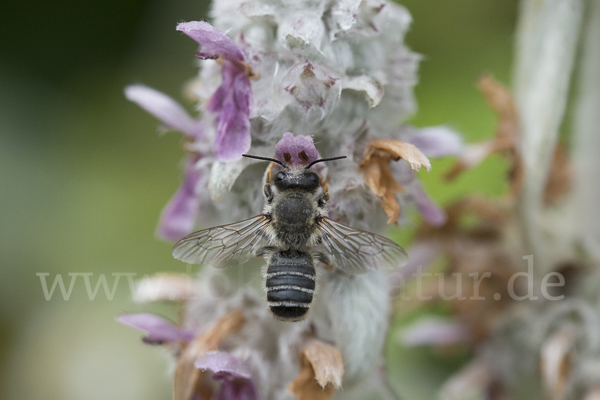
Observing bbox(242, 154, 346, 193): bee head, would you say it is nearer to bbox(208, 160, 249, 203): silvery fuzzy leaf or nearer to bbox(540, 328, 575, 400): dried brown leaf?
bbox(208, 160, 249, 203): silvery fuzzy leaf

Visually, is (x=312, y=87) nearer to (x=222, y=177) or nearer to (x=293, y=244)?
(x=222, y=177)

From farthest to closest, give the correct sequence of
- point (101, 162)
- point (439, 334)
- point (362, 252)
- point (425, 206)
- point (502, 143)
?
1. point (101, 162)
2. point (439, 334)
3. point (502, 143)
4. point (425, 206)
5. point (362, 252)

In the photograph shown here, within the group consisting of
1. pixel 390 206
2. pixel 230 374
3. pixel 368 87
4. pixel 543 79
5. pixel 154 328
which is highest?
pixel 543 79

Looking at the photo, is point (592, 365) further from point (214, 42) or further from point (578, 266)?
point (214, 42)

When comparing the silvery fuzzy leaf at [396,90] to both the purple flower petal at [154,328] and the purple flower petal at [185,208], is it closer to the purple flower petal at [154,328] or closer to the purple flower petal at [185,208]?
the purple flower petal at [185,208]

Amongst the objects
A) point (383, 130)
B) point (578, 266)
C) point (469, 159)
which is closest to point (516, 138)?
point (469, 159)

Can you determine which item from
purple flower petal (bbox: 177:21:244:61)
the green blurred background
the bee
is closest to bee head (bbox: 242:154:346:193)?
the bee

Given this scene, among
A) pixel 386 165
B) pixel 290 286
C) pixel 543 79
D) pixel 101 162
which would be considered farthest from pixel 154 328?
pixel 101 162
